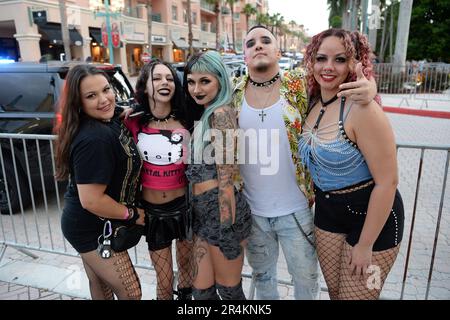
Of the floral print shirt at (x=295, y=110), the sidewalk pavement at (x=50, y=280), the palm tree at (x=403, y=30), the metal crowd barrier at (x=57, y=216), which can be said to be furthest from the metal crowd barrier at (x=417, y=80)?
the sidewalk pavement at (x=50, y=280)

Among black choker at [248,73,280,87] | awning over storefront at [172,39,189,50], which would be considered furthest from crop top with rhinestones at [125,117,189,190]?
awning over storefront at [172,39,189,50]

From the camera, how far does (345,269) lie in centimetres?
203

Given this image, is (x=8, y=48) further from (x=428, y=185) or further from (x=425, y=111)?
(x=428, y=185)

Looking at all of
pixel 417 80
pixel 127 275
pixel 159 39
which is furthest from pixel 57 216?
pixel 159 39

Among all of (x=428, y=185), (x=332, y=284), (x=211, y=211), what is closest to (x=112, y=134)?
(x=211, y=211)

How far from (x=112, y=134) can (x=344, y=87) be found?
1370 millimetres

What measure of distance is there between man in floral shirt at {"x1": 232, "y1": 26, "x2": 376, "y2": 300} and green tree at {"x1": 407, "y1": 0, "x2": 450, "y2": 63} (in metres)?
31.1

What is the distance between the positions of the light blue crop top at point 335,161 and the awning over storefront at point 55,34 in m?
24.8

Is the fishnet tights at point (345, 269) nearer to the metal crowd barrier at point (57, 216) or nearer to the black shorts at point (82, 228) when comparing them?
the metal crowd barrier at point (57, 216)

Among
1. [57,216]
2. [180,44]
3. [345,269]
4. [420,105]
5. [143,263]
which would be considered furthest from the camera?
[180,44]

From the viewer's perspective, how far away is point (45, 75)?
475 centimetres

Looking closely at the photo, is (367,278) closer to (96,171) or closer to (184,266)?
(184,266)

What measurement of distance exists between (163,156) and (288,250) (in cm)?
104

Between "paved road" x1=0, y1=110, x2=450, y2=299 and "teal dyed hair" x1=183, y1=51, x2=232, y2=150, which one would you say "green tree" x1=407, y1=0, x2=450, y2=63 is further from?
"teal dyed hair" x1=183, y1=51, x2=232, y2=150
